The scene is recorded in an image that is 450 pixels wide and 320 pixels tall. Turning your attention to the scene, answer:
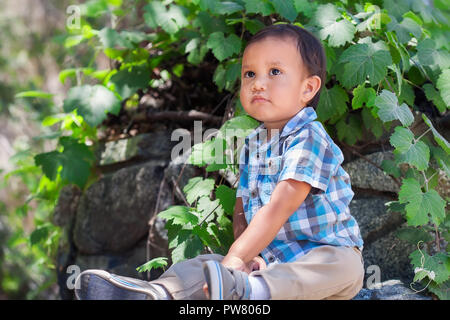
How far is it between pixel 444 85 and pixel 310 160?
0.83 metres

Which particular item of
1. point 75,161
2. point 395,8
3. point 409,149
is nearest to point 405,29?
point 395,8

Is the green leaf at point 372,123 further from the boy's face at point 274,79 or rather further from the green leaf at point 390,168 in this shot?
the boy's face at point 274,79

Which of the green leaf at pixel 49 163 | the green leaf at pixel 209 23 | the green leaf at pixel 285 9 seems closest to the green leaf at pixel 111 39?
the green leaf at pixel 209 23

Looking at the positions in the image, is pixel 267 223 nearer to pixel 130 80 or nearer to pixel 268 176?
pixel 268 176

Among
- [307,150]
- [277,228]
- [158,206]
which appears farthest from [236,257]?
[158,206]

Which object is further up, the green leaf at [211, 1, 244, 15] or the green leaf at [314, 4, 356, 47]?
the green leaf at [211, 1, 244, 15]

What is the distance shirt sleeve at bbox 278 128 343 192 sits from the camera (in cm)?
135

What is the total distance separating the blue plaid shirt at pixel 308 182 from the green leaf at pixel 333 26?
48 cm

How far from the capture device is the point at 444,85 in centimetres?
188

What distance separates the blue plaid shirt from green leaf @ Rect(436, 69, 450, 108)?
0.62 metres

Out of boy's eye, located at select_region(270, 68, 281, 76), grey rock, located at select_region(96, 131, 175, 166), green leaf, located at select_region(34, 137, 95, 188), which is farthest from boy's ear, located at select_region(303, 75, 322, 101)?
green leaf, located at select_region(34, 137, 95, 188)

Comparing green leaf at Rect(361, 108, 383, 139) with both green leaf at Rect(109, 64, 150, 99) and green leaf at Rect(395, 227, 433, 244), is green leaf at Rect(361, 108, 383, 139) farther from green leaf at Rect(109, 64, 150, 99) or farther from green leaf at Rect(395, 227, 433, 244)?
green leaf at Rect(109, 64, 150, 99)

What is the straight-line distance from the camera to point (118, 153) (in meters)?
2.75
